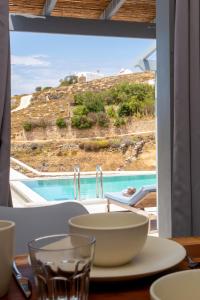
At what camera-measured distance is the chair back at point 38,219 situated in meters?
1.18

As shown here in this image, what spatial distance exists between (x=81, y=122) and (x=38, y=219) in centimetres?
840

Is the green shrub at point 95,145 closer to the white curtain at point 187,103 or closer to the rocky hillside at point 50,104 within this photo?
the rocky hillside at point 50,104

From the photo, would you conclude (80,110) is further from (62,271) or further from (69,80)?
(62,271)

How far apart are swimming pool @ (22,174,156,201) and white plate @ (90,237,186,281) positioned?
6.67m

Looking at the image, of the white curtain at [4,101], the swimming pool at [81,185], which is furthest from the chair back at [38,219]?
the swimming pool at [81,185]

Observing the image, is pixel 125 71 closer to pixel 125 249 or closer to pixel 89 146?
pixel 89 146

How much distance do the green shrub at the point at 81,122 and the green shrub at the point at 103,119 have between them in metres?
0.25

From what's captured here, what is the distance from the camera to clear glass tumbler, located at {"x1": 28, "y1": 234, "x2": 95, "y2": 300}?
0.54 meters

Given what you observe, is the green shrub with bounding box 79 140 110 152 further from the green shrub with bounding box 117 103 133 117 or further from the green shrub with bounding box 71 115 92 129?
the green shrub with bounding box 117 103 133 117

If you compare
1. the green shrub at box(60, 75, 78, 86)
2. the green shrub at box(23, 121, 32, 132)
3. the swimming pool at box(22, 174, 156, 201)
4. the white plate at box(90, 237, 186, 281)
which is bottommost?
the swimming pool at box(22, 174, 156, 201)

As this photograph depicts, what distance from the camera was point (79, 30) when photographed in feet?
11.8

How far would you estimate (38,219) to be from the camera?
1.22 meters

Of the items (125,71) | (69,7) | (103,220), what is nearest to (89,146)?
(125,71)

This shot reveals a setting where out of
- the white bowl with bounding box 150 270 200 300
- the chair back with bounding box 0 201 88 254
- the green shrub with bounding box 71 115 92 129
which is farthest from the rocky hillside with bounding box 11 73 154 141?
the white bowl with bounding box 150 270 200 300
